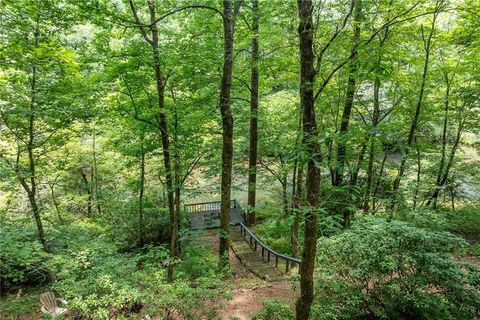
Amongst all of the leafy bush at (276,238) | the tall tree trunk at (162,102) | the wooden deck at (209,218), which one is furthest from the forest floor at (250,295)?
the wooden deck at (209,218)

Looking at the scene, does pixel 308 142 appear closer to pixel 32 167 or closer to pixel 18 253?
pixel 18 253

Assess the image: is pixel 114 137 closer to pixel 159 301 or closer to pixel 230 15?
pixel 230 15

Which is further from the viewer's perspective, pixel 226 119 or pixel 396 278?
pixel 226 119

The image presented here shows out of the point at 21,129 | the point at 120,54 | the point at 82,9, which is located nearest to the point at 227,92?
the point at 120,54

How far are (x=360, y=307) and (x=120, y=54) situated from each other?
7040mm

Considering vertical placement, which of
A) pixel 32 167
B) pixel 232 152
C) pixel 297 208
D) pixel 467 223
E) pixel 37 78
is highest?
pixel 37 78

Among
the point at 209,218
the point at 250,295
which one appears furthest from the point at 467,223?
the point at 209,218

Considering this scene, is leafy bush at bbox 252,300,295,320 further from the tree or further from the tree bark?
the tree bark

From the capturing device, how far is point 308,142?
2.80 m

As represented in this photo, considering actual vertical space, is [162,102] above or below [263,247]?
above

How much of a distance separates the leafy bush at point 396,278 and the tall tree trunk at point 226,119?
3.33 meters

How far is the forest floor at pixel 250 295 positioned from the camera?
5.94 metres

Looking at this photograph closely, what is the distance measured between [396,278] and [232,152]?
4655mm

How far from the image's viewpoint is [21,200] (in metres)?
13.3
